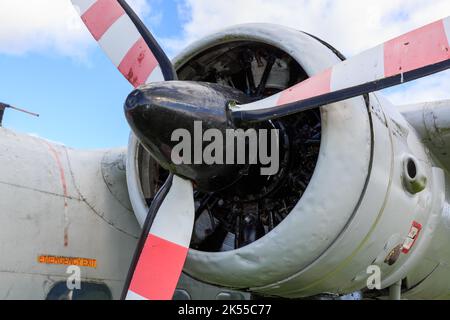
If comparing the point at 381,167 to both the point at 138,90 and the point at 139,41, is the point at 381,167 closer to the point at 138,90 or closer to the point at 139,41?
the point at 138,90

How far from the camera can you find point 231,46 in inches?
134

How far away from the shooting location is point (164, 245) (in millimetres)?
2844

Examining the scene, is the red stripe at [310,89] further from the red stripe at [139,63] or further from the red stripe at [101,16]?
the red stripe at [101,16]

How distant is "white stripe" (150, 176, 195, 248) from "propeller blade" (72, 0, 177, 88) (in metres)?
0.85

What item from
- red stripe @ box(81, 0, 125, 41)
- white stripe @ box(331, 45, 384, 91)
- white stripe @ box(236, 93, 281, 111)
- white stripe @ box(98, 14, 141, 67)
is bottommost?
white stripe @ box(236, 93, 281, 111)

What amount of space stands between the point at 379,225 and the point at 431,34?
1.05 metres

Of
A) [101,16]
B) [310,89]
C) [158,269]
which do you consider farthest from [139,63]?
[158,269]

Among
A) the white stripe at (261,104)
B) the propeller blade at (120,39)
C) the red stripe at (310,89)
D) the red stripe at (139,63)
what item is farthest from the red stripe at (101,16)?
the red stripe at (310,89)

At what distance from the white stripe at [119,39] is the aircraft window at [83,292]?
1621mm

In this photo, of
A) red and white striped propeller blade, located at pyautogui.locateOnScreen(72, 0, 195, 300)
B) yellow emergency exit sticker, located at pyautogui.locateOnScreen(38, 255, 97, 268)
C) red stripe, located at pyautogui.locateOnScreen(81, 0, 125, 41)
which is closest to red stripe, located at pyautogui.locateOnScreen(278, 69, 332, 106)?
red and white striped propeller blade, located at pyautogui.locateOnScreen(72, 0, 195, 300)

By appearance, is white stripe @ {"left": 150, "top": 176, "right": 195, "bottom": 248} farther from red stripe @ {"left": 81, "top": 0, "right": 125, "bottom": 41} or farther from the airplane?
red stripe @ {"left": 81, "top": 0, "right": 125, "bottom": 41}

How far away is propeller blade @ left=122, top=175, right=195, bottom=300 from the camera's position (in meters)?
2.72

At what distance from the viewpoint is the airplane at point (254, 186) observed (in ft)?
8.98
